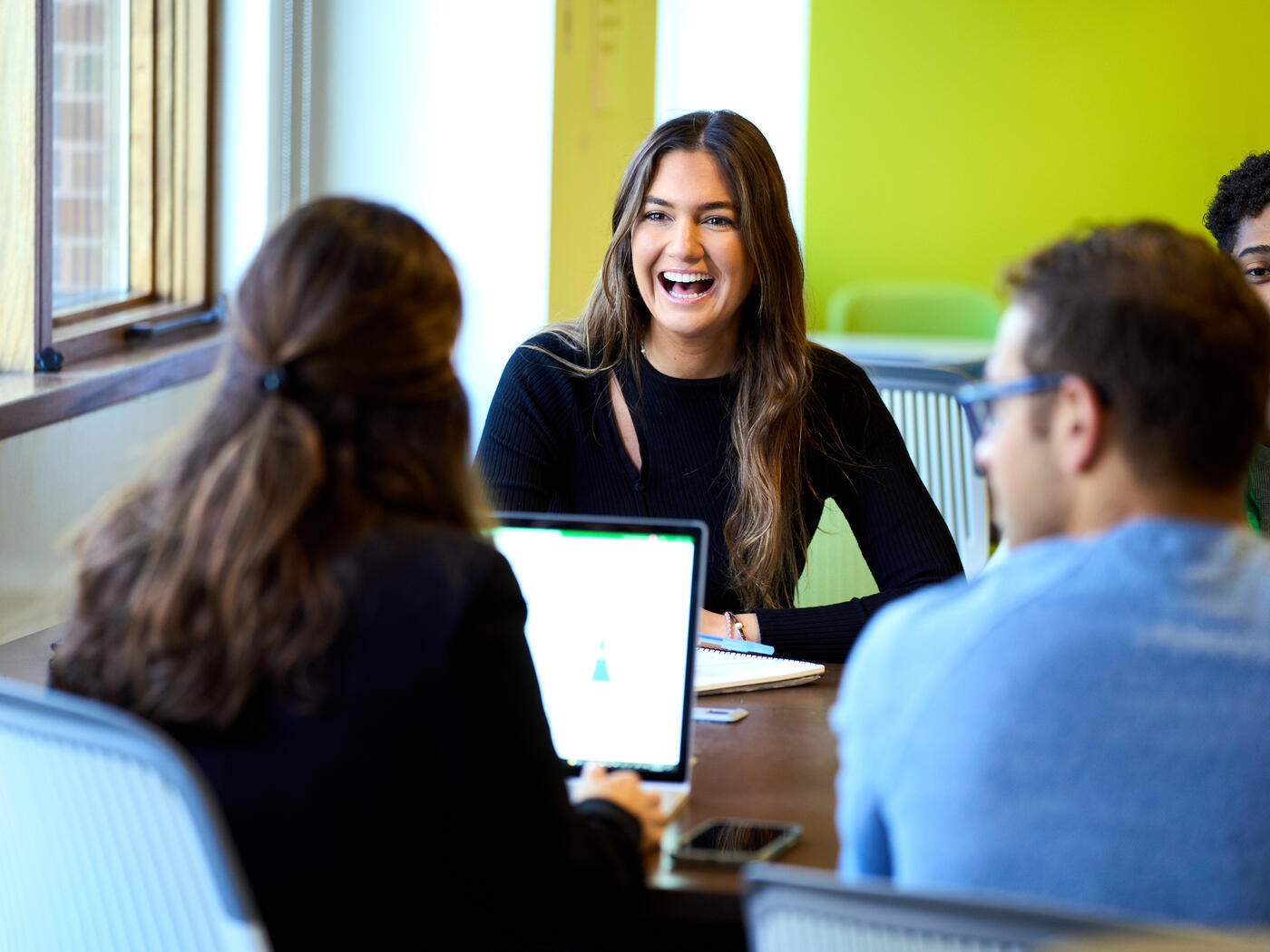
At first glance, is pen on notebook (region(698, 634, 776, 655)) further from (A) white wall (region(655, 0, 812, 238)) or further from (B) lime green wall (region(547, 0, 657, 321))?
(A) white wall (region(655, 0, 812, 238))

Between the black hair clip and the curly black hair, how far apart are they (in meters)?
1.71

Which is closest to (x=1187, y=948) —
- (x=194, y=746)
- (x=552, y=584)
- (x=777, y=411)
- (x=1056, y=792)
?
(x=1056, y=792)

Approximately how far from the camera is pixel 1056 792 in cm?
93

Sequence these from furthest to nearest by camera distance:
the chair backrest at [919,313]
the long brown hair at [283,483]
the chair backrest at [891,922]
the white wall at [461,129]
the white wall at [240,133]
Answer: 1. the chair backrest at [919,313]
2. the white wall at [461,129]
3. the white wall at [240,133]
4. the long brown hair at [283,483]
5. the chair backrest at [891,922]

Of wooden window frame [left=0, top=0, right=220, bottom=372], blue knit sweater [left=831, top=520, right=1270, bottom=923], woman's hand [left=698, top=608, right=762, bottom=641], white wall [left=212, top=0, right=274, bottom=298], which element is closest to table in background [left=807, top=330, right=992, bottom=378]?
white wall [left=212, top=0, right=274, bottom=298]

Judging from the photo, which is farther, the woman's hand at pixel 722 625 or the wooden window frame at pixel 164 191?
the wooden window frame at pixel 164 191

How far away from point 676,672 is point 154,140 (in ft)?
7.83

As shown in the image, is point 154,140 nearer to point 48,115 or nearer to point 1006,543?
point 48,115

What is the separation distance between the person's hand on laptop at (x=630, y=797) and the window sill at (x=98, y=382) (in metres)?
1.09

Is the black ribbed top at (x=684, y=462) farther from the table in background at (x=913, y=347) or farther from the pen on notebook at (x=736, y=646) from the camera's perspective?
the table in background at (x=913, y=347)

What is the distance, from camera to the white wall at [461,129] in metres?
3.68

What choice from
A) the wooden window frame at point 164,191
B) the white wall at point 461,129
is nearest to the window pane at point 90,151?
the wooden window frame at point 164,191

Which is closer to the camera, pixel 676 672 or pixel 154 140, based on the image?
pixel 676 672

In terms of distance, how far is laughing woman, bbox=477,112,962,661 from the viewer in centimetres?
214
